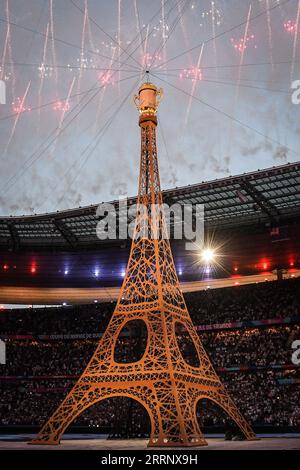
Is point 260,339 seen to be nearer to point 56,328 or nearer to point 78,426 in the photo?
point 78,426

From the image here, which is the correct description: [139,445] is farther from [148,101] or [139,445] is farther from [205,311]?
[205,311]

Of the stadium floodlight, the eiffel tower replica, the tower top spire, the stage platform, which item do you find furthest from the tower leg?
the stadium floodlight

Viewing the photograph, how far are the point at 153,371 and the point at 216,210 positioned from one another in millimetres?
30225

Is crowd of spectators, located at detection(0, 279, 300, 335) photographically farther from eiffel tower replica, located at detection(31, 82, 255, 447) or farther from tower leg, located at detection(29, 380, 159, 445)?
tower leg, located at detection(29, 380, 159, 445)

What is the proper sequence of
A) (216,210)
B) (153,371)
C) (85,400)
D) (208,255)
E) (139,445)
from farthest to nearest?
(208,255), (216,210), (85,400), (153,371), (139,445)

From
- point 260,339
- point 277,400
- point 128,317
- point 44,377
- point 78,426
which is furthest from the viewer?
point 44,377

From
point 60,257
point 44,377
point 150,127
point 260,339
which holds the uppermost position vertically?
point 150,127

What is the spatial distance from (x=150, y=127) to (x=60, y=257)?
3088cm

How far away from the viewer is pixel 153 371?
2661cm

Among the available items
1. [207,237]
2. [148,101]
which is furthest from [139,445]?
[207,237]

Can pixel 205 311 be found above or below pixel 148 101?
below

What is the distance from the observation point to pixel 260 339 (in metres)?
55.2
